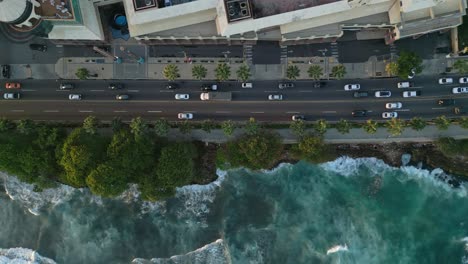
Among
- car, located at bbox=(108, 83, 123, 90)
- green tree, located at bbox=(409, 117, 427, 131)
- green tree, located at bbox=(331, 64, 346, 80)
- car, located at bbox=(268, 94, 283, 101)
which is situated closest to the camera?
green tree, located at bbox=(409, 117, 427, 131)

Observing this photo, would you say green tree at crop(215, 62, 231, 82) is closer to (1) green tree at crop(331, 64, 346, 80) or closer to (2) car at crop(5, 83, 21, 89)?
(1) green tree at crop(331, 64, 346, 80)

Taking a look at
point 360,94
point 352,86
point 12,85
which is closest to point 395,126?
point 360,94

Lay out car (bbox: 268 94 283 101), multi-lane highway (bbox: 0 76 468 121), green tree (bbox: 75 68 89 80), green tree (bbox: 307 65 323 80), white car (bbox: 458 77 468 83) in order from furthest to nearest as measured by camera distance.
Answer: car (bbox: 268 94 283 101), multi-lane highway (bbox: 0 76 468 121), white car (bbox: 458 77 468 83), green tree (bbox: 75 68 89 80), green tree (bbox: 307 65 323 80)

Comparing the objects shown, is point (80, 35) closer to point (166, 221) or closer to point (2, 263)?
point (166, 221)

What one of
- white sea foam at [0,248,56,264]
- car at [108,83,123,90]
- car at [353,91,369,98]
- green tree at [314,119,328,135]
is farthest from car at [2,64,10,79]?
car at [353,91,369,98]

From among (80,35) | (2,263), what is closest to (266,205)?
(80,35)

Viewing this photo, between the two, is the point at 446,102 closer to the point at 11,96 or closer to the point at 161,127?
the point at 161,127

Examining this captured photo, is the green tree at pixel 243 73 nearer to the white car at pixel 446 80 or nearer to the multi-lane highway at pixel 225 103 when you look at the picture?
the multi-lane highway at pixel 225 103

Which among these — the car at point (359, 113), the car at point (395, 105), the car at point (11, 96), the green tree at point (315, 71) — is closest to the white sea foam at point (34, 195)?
the car at point (11, 96)
